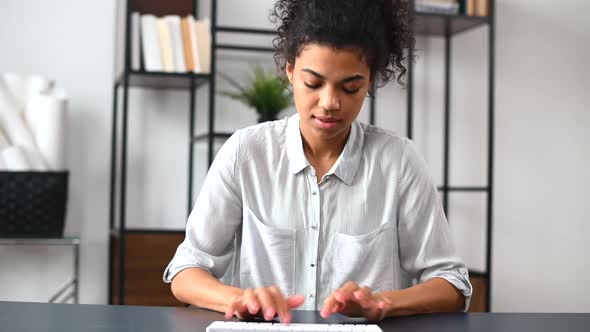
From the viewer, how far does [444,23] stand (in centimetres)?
313

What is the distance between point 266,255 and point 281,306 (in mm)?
403

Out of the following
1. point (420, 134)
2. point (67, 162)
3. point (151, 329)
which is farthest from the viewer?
point (420, 134)

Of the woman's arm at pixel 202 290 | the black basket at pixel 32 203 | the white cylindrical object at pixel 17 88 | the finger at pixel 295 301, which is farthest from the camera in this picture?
the white cylindrical object at pixel 17 88

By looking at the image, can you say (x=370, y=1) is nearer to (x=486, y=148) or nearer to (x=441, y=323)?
(x=441, y=323)

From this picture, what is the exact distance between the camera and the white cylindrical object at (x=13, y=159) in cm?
254

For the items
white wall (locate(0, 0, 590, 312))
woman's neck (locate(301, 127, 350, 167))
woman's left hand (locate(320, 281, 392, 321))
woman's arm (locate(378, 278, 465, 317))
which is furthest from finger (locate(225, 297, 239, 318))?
white wall (locate(0, 0, 590, 312))

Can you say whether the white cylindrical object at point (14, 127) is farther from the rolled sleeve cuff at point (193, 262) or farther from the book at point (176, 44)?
the rolled sleeve cuff at point (193, 262)

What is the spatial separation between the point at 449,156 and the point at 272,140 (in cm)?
206

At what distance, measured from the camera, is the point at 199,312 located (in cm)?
116

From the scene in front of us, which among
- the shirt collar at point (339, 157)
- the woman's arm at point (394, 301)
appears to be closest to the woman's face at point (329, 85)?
the shirt collar at point (339, 157)

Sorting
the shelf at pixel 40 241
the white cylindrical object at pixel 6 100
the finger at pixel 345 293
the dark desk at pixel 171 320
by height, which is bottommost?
the shelf at pixel 40 241

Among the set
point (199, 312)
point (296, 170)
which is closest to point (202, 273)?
point (199, 312)

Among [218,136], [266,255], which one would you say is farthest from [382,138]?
[218,136]

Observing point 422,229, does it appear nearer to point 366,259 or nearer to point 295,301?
point 366,259
